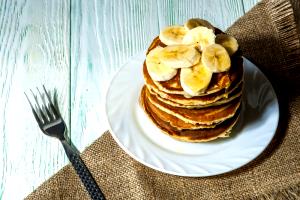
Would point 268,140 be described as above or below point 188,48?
below

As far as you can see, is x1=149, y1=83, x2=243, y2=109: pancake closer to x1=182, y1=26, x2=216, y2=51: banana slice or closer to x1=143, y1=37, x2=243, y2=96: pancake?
x1=143, y1=37, x2=243, y2=96: pancake

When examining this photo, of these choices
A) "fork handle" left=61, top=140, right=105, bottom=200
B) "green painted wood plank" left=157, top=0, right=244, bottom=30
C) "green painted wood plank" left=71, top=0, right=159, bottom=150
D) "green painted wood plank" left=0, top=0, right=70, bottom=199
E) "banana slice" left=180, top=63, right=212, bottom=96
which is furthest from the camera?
"green painted wood plank" left=157, top=0, right=244, bottom=30

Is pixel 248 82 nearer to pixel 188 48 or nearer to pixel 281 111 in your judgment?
pixel 281 111

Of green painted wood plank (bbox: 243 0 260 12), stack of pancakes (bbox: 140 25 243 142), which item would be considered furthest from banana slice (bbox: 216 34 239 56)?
green painted wood plank (bbox: 243 0 260 12)

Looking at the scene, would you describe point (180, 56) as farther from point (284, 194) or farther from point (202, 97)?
point (284, 194)

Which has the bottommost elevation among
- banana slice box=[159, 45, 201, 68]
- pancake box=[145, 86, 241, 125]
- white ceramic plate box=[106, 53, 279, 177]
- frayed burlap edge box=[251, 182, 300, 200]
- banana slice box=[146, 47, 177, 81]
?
frayed burlap edge box=[251, 182, 300, 200]

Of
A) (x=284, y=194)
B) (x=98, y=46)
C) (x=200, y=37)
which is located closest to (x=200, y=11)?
(x=98, y=46)

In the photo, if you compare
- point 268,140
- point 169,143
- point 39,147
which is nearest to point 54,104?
point 39,147
